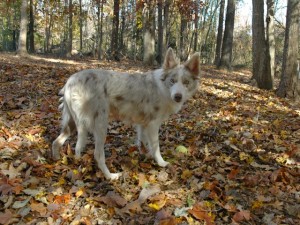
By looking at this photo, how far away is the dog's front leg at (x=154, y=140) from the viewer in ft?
17.2

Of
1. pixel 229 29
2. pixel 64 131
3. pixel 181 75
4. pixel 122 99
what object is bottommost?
pixel 64 131

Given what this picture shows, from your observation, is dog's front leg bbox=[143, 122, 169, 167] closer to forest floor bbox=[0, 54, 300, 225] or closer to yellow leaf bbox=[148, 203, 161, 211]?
forest floor bbox=[0, 54, 300, 225]

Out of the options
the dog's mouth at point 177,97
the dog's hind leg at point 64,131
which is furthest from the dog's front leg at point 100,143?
the dog's mouth at point 177,97

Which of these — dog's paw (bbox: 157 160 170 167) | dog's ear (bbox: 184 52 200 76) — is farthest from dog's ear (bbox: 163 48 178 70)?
dog's paw (bbox: 157 160 170 167)

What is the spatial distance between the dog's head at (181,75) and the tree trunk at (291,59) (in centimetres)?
697

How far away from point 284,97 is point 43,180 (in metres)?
9.29

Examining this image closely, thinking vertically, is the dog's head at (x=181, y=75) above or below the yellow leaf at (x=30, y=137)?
above

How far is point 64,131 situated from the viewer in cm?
511

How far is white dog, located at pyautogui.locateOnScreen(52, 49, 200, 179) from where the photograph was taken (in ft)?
15.4

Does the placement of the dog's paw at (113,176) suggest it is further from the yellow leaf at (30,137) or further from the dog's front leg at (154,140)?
the yellow leaf at (30,137)

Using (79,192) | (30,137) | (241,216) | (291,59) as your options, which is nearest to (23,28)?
(30,137)

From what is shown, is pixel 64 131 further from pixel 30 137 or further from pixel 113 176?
pixel 113 176

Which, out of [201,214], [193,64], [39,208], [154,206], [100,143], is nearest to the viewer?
[39,208]

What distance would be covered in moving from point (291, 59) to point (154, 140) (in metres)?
7.72
